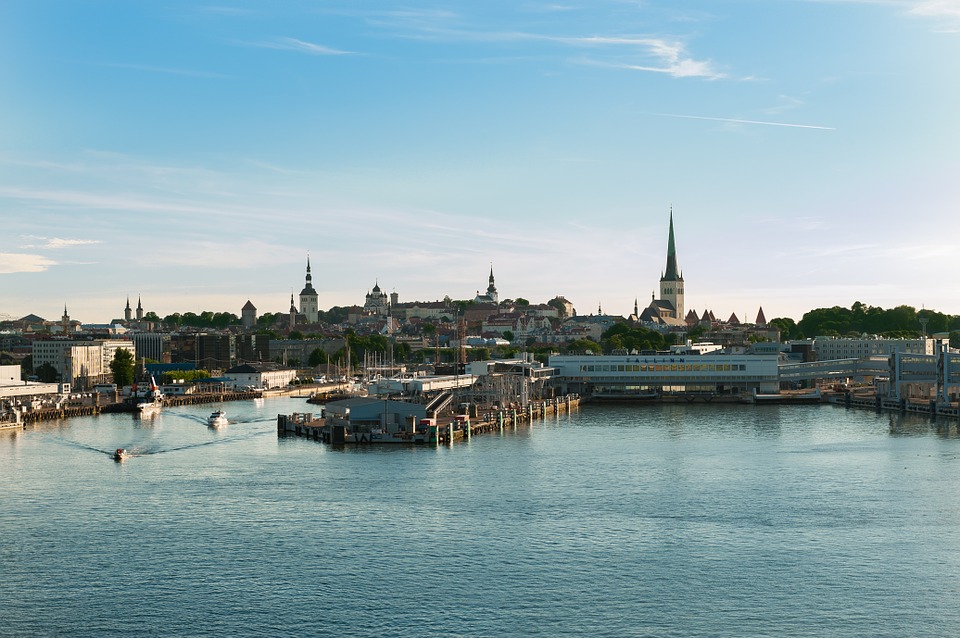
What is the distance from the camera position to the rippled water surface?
49.5 ft

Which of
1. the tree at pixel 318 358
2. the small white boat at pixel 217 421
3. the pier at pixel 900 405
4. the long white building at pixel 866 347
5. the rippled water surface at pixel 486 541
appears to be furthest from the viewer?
the tree at pixel 318 358

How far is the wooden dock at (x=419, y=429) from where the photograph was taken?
3475 centimetres

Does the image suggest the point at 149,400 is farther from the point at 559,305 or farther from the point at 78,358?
the point at 559,305

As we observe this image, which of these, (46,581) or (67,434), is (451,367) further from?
(46,581)

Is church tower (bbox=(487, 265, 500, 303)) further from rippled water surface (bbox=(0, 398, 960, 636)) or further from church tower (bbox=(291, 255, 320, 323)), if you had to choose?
rippled water surface (bbox=(0, 398, 960, 636))

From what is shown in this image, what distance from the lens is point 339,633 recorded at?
14.5 m

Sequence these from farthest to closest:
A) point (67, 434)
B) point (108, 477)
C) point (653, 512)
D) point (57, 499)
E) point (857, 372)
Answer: point (857, 372) → point (67, 434) → point (108, 477) → point (57, 499) → point (653, 512)

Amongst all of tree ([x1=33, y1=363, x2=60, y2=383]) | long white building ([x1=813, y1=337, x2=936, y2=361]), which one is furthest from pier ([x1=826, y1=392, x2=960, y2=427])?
tree ([x1=33, y1=363, x2=60, y2=383])

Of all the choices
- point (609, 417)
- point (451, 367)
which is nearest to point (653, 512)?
point (609, 417)

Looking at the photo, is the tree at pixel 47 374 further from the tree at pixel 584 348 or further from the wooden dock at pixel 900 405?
the wooden dock at pixel 900 405

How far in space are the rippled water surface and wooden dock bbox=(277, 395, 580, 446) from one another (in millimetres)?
2348

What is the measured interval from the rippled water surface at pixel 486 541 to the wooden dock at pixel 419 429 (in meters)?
2.35

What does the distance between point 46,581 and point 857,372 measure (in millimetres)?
51468

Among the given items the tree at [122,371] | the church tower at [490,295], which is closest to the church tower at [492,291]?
the church tower at [490,295]
